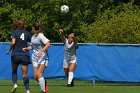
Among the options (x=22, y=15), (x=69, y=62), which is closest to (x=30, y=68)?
(x=69, y=62)

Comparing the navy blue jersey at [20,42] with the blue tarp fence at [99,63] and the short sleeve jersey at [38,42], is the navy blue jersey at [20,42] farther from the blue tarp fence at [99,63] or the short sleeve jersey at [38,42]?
the blue tarp fence at [99,63]

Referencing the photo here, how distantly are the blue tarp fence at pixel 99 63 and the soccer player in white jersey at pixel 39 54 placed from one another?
196 inches

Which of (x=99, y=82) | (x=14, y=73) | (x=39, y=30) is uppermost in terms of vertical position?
Result: (x=39, y=30)

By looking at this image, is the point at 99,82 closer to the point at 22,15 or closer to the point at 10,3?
the point at 22,15

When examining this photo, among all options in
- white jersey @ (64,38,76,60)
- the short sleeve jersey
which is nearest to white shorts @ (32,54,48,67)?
the short sleeve jersey

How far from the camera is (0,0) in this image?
29.8 m

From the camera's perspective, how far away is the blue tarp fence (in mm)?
17594

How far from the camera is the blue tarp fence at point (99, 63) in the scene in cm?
1759

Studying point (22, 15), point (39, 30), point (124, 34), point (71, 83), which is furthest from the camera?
point (22, 15)

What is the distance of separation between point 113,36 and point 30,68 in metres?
3.85

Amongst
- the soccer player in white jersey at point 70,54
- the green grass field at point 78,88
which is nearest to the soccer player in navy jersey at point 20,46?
the green grass field at point 78,88

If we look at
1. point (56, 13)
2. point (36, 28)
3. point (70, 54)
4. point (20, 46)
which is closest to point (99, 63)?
point (70, 54)

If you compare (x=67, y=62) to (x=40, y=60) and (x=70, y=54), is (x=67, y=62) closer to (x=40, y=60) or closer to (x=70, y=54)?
(x=70, y=54)

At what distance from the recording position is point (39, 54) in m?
12.8
